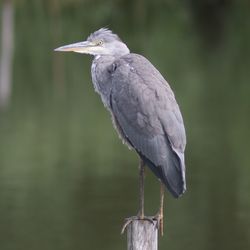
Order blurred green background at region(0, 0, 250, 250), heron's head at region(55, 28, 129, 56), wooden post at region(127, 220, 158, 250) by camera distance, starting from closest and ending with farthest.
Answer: wooden post at region(127, 220, 158, 250)
heron's head at region(55, 28, 129, 56)
blurred green background at region(0, 0, 250, 250)

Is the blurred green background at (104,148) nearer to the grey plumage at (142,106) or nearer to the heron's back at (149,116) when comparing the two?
the grey plumage at (142,106)

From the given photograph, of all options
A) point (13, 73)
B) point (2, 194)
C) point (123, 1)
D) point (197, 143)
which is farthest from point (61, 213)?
point (123, 1)

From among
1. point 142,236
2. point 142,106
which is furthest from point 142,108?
point 142,236

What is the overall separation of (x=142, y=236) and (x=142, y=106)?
2.76 ft

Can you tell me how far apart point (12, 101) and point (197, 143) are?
478 centimetres

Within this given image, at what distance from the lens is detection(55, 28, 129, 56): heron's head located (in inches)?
258

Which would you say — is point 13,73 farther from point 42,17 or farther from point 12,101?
point 42,17

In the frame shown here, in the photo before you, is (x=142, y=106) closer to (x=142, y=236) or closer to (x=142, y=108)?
(x=142, y=108)

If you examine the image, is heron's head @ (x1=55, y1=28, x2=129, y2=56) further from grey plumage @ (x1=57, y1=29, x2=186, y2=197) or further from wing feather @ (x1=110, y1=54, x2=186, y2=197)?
wing feather @ (x1=110, y1=54, x2=186, y2=197)

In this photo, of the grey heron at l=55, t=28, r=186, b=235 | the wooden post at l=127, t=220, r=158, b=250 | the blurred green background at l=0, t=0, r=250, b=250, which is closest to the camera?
the wooden post at l=127, t=220, r=158, b=250

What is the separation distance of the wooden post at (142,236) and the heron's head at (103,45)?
1283mm

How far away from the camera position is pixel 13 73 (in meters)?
21.6

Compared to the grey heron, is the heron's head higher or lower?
higher

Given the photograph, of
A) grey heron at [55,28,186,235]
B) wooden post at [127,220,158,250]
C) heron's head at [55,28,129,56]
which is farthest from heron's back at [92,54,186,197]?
wooden post at [127,220,158,250]
